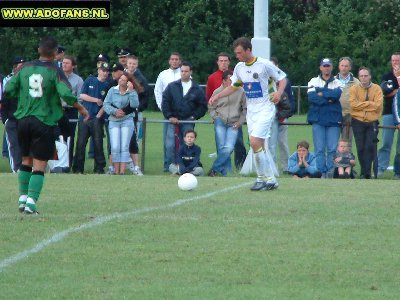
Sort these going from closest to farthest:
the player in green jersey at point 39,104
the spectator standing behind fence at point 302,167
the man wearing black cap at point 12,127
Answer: the player in green jersey at point 39,104 < the spectator standing behind fence at point 302,167 < the man wearing black cap at point 12,127

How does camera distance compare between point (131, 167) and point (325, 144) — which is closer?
point (325, 144)

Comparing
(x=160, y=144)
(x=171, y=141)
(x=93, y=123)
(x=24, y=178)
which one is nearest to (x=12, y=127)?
(x=93, y=123)

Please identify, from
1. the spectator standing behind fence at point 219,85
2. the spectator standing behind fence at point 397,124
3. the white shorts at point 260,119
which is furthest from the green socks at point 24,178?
the spectator standing behind fence at point 397,124

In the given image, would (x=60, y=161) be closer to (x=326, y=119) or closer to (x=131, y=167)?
(x=131, y=167)

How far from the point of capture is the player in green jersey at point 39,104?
12.3 metres

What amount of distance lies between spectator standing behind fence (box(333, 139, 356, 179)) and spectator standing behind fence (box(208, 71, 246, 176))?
1797mm

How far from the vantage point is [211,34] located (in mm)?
46094

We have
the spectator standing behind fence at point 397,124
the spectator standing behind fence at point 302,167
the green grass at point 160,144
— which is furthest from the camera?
the green grass at point 160,144

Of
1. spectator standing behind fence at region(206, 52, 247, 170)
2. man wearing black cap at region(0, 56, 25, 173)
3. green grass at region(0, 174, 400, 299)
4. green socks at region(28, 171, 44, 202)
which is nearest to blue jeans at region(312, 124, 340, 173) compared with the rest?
spectator standing behind fence at region(206, 52, 247, 170)

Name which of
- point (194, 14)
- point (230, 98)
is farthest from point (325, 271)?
point (194, 14)

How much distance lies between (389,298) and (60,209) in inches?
223

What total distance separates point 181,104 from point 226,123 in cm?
97

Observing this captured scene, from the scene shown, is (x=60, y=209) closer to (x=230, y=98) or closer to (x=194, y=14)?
(x=230, y=98)

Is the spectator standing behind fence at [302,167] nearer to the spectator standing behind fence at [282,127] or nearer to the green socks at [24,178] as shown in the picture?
the spectator standing behind fence at [282,127]
